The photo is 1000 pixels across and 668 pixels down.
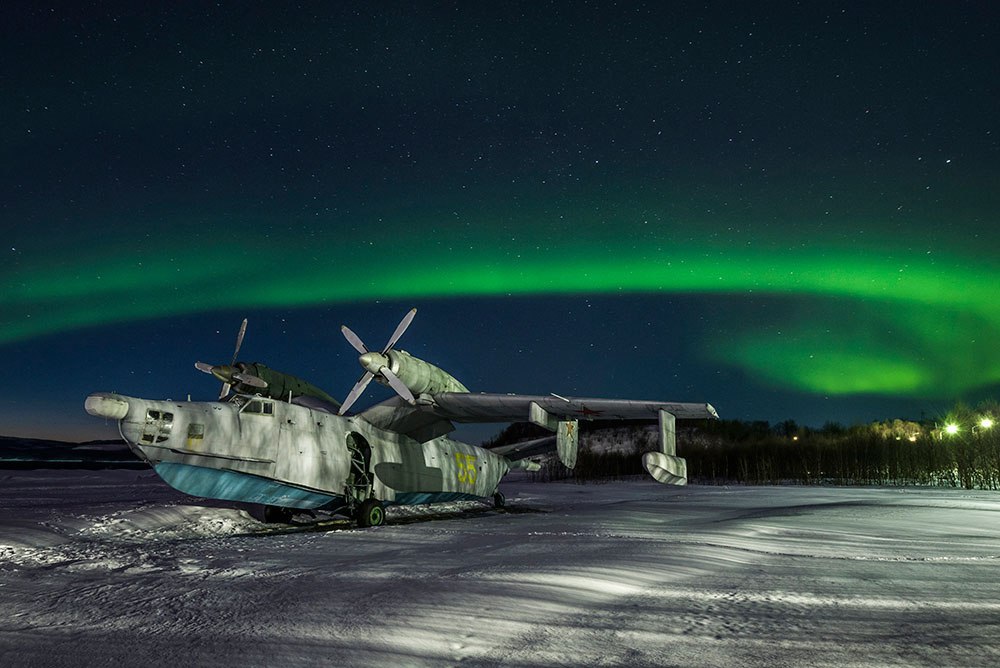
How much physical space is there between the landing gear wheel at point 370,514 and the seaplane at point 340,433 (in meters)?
0.03

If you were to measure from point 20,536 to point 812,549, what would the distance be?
1308cm

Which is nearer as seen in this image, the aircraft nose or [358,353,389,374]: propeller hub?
the aircraft nose

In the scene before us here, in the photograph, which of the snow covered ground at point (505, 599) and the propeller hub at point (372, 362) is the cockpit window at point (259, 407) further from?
the snow covered ground at point (505, 599)

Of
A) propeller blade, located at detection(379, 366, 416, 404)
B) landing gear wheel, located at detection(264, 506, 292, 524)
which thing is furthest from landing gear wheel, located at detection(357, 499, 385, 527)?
propeller blade, located at detection(379, 366, 416, 404)

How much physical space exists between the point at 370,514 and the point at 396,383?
11.0ft

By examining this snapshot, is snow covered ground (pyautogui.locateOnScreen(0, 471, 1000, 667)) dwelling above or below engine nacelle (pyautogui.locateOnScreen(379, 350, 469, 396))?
below

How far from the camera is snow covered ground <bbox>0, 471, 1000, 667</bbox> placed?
15.0 ft

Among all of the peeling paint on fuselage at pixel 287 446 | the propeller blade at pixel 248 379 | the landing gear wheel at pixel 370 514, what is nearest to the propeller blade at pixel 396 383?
the peeling paint on fuselage at pixel 287 446

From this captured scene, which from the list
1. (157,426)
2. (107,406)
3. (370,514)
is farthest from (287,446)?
(107,406)

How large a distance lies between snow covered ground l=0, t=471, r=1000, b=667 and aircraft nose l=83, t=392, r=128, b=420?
2217 mm

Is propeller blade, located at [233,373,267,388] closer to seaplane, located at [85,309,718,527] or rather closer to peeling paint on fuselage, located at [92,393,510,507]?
seaplane, located at [85,309,718,527]

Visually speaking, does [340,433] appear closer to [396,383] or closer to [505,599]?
[396,383]

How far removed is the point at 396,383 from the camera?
1673 centimetres

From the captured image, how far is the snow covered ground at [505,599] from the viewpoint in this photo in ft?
15.0
